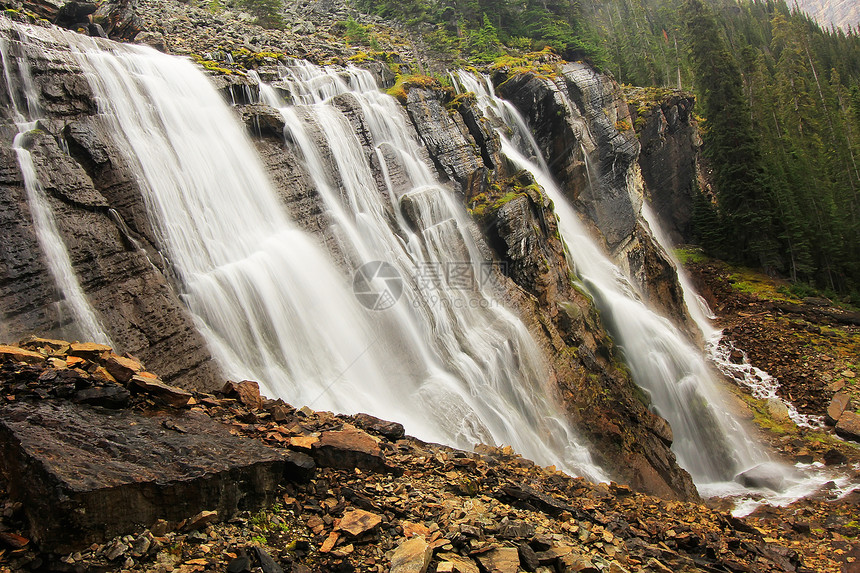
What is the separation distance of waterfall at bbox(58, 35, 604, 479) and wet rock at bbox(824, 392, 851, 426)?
13228 millimetres

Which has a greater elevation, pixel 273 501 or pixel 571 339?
pixel 273 501

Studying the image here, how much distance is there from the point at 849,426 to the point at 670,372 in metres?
6.96

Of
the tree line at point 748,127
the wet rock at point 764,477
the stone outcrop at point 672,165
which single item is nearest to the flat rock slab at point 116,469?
the wet rock at point 764,477

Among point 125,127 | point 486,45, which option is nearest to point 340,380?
point 125,127

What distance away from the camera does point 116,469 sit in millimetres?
5543

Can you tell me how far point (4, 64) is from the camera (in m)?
12.6

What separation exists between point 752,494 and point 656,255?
16.7m

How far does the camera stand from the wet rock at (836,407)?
22062 millimetres

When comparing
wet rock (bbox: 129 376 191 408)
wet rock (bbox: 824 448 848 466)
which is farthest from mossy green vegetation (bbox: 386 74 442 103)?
wet rock (bbox: 824 448 848 466)

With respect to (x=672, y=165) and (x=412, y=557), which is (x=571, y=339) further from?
(x=672, y=165)

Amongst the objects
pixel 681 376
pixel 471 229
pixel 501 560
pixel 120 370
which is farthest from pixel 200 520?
pixel 681 376

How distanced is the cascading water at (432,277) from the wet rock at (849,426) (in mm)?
12622

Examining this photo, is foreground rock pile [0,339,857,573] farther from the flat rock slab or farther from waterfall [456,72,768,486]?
waterfall [456,72,768,486]

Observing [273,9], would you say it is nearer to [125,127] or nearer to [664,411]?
[125,127]
